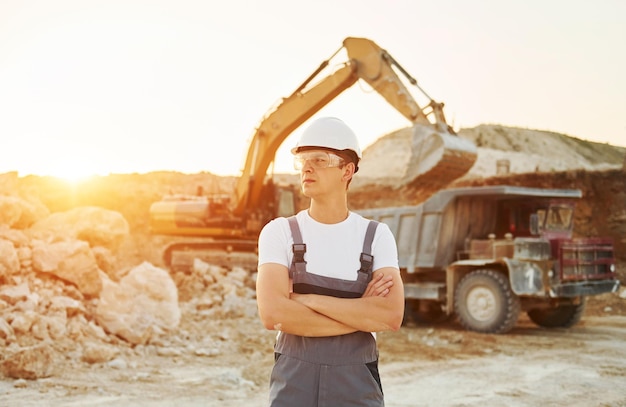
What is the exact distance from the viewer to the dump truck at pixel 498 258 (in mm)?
11000


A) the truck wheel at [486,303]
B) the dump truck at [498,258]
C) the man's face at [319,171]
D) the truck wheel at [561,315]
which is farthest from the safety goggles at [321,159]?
the truck wheel at [561,315]

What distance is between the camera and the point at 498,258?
451 inches

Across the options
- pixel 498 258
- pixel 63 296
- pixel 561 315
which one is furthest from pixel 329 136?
pixel 561 315

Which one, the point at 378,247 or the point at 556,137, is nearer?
the point at 378,247

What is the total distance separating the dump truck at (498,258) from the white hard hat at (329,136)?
8.71m

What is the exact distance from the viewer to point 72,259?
985cm

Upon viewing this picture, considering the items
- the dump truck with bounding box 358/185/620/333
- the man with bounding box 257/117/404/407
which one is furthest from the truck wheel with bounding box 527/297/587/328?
the man with bounding box 257/117/404/407

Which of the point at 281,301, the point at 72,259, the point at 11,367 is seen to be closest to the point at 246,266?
the point at 72,259

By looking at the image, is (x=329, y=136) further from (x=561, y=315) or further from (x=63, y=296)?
(x=561, y=315)

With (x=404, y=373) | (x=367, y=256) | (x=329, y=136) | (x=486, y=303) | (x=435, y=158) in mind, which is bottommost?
(x=404, y=373)

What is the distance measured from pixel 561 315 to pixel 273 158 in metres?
7.17

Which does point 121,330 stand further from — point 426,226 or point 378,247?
point 378,247

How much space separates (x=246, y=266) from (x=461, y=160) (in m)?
6.42

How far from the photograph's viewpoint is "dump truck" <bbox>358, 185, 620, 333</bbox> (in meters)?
11.0
